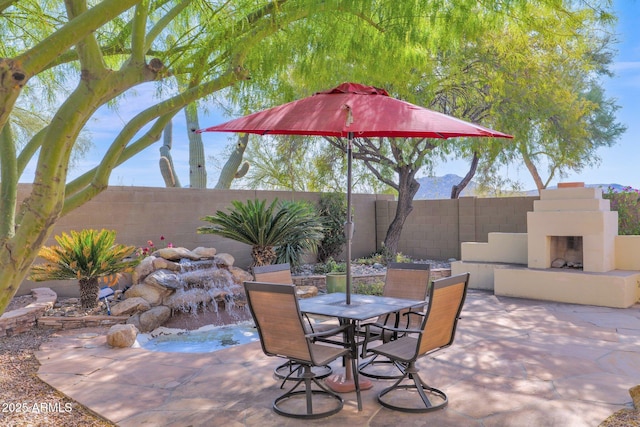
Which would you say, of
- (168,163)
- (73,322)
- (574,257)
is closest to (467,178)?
(574,257)

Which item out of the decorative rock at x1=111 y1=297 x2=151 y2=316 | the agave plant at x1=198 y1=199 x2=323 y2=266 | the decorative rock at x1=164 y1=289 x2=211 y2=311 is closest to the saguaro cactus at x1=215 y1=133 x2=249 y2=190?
the agave plant at x1=198 y1=199 x2=323 y2=266

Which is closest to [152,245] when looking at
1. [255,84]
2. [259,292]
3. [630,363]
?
[255,84]

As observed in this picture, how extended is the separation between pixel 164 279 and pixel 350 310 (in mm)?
4166

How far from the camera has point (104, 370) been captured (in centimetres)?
474

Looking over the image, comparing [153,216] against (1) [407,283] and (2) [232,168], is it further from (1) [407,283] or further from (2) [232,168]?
(2) [232,168]

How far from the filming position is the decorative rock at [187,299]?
7496 mm

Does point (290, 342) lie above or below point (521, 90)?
below

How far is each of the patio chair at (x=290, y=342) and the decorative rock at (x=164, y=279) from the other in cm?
402

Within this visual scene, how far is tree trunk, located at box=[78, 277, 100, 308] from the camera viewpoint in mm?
6914

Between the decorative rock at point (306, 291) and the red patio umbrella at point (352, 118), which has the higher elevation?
the red patio umbrella at point (352, 118)

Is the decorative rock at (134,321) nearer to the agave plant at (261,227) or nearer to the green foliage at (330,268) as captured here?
the agave plant at (261,227)

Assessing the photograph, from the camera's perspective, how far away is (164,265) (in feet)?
25.6

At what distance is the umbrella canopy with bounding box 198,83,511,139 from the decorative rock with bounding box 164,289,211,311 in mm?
3726

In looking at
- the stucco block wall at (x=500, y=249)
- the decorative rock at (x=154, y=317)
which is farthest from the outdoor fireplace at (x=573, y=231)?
the decorative rock at (x=154, y=317)
